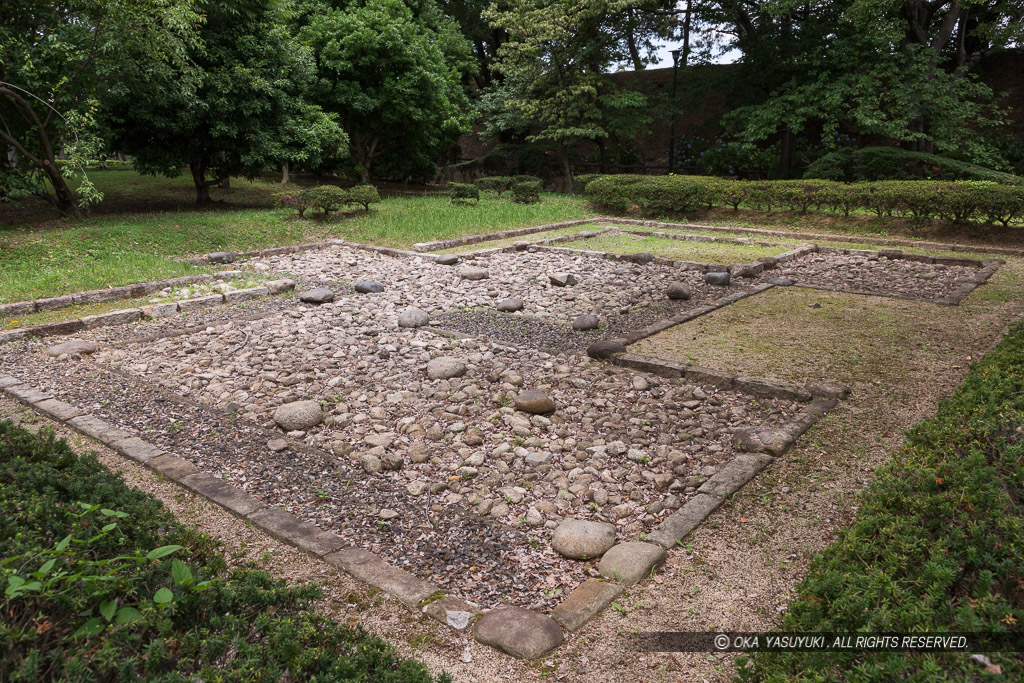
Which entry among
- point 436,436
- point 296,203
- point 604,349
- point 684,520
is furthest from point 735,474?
point 296,203

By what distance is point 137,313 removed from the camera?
7156 millimetres

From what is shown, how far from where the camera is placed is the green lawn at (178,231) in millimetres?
8383

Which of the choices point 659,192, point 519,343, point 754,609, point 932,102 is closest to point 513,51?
point 659,192

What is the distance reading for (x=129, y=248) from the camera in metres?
9.94

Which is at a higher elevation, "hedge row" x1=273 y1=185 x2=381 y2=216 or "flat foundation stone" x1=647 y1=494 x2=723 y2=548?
"hedge row" x1=273 y1=185 x2=381 y2=216

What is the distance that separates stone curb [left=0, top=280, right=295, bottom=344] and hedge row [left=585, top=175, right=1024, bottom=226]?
9.57 metres

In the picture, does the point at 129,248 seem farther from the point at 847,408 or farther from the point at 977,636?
the point at 977,636

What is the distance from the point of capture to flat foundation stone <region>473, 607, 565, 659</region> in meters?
2.41

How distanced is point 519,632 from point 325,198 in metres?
12.1

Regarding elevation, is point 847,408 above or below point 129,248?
below

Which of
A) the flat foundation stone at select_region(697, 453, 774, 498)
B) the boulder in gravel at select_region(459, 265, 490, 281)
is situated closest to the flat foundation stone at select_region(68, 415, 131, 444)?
the flat foundation stone at select_region(697, 453, 774, 498)

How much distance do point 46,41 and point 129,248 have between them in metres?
3.68

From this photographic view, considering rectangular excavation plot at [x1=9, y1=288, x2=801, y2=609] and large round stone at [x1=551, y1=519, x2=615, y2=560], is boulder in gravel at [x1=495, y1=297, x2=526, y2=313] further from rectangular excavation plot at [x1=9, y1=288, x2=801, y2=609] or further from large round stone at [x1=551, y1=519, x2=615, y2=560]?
large round stone at [x1=551, y1=519, x2=615, y2=560]

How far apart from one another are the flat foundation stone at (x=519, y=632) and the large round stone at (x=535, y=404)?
212cm
